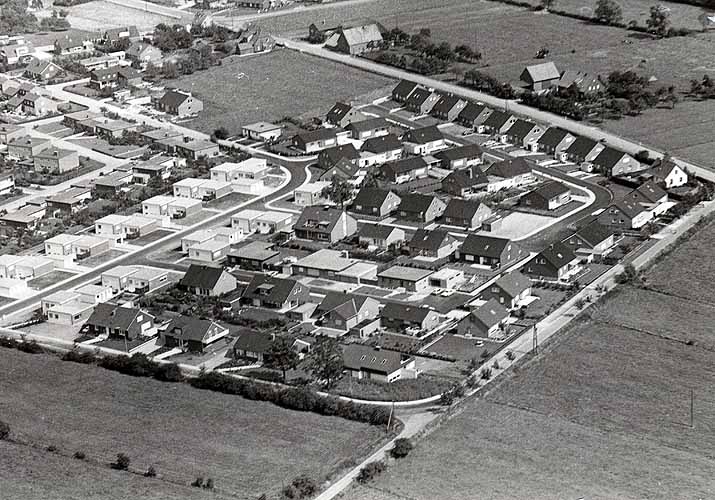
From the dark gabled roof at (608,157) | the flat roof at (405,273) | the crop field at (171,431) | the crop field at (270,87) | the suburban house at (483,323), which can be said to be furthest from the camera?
the crop field at (270,87)

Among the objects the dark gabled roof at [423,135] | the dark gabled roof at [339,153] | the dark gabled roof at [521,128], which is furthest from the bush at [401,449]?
the dark gabled roof at [521,128]

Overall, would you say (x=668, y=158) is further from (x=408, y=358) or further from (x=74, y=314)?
(x=74, y=314)

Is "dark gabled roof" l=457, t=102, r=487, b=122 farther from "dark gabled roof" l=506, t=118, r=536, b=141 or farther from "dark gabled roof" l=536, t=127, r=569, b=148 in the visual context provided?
"dark gabled roof" l=536, t=127, r=569, b=148

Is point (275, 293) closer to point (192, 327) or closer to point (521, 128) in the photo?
point (192, 327)

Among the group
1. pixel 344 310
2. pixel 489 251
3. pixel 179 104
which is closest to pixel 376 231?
pixel 489 251

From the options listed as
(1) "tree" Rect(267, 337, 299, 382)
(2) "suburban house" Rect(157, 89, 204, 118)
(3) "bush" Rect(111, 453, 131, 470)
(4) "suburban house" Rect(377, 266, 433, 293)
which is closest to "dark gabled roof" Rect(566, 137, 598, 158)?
(4) "suburban house" Rect(377, 266, 433, 293)

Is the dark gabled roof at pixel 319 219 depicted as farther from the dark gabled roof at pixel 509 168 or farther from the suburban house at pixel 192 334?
the suburban house at pixel 192 334
